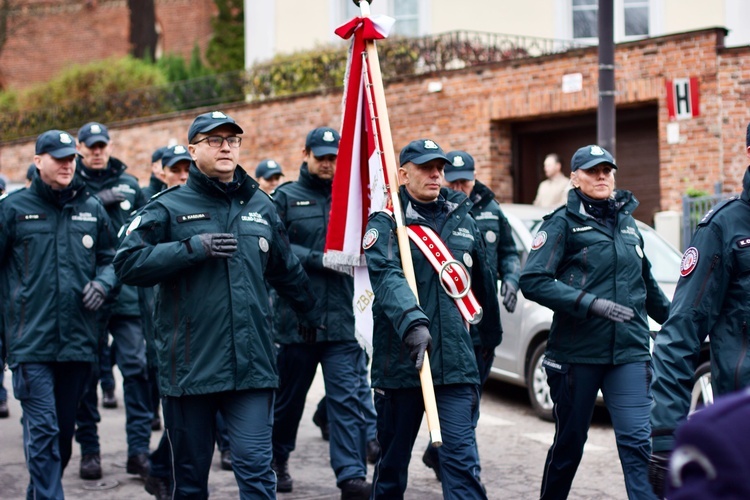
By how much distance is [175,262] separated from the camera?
5.27 m

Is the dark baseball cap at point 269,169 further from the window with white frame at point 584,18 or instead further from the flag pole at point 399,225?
the window with white frame at point 584,18

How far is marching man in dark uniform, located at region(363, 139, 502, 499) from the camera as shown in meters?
5.67

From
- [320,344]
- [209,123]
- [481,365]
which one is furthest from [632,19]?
[209,123]

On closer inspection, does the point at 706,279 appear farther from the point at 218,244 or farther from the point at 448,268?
the point at 218,244

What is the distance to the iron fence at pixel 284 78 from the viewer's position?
18469mm

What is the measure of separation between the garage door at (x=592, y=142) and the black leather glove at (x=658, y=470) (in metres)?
11.9

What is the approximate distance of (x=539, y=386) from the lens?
10164mm

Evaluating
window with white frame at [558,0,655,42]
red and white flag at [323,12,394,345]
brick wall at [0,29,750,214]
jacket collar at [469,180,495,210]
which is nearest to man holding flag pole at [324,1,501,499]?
red and white flag at [323,12,394,345]

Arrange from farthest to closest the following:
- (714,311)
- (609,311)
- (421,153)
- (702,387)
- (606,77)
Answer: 1. (606,77)
2. (702,387)
3. (421,153)
4. (609,311)
5. (714,311)

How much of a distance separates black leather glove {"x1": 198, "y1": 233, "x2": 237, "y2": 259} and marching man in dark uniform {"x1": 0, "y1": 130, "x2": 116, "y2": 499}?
5.91 ft

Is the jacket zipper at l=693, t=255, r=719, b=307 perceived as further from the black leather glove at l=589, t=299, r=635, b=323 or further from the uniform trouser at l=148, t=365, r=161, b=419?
the uniform trouser at l=148, t=365, r=161, b=419

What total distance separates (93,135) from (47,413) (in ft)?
9.14

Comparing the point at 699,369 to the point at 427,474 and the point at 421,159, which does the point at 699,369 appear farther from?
the point at 421,159

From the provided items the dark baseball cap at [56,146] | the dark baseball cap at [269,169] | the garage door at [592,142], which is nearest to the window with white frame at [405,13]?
the garage door at [592,142]
